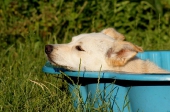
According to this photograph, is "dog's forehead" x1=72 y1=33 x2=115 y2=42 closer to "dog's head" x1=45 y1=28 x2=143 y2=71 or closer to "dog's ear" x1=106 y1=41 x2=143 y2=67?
"dog's head" x1=45 y1=28 x2=143 y2=71

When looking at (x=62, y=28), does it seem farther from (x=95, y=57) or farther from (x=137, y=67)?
(x=137, y=67)

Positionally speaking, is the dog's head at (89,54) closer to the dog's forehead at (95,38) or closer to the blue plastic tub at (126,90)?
the dog's forehead at (95,38)

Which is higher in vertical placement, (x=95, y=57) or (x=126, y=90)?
(x=95, y=57)

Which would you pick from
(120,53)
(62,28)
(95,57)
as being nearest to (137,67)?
(120,53)

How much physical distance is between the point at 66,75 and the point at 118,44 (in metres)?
0.56

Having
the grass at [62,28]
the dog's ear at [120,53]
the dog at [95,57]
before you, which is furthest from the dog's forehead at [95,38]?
the grass at [62,28]

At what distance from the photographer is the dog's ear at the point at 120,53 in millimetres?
3394

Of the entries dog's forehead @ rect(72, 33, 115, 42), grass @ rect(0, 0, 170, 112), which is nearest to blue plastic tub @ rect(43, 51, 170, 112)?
dog's forehead @ rect(72, 33, 115, 42)

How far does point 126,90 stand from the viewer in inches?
124

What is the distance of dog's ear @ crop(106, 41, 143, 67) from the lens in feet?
11.1

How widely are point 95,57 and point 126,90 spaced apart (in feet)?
2.12

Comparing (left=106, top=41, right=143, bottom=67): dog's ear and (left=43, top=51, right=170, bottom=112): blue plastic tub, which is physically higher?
(left=106, top=41, right=143, bottom=67): dog's ear

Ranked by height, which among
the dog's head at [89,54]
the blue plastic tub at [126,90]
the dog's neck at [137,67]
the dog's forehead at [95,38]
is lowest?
the blue plastic tub at [126,90]

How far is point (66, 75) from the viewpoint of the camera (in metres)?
3.30
